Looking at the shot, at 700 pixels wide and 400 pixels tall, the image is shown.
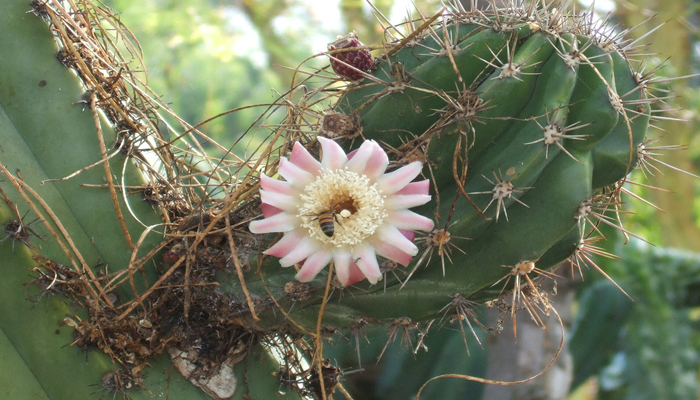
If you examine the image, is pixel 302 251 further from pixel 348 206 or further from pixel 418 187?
pixel 418 187

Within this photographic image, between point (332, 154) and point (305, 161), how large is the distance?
5 cm

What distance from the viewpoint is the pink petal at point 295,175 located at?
3.50 ft

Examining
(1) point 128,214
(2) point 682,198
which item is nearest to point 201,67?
(2) point 682,198

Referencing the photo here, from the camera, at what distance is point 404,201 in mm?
1057

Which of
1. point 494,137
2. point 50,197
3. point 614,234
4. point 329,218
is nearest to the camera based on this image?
point 329,218

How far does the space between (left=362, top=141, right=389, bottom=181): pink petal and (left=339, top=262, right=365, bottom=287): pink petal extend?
167mm

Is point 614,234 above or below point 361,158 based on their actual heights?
below

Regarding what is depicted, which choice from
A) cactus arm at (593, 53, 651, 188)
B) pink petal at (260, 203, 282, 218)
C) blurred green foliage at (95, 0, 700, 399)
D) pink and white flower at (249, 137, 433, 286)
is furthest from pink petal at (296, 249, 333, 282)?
cactus arm at (593, 53, 651, 188)

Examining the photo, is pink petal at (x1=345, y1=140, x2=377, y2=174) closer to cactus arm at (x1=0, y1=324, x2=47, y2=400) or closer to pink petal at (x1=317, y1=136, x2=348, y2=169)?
pink petal at (x1=317, y1=136, x2=348, y2=169)

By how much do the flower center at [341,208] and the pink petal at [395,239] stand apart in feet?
0.04

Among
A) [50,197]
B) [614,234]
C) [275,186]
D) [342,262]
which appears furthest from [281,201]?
[614,234]

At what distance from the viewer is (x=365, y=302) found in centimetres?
119

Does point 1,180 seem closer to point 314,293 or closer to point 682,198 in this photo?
point 314,293

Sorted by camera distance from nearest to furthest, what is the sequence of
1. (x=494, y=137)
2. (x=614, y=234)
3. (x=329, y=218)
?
1. (x=329, y=218)
2. (x=494, y=137)
3. (x=614, y=234)
